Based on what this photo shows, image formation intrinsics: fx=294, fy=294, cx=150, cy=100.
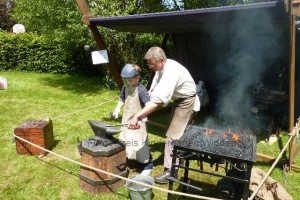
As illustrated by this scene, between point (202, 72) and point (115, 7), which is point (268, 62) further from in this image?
point (115, 7)

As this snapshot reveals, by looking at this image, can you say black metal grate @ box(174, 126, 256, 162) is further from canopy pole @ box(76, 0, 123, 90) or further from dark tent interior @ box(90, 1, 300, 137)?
canopy pole @ box(76, 0, 123, 90)

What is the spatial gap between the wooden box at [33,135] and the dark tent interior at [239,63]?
244cm

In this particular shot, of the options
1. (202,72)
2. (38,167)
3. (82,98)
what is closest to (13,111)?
(82,98)

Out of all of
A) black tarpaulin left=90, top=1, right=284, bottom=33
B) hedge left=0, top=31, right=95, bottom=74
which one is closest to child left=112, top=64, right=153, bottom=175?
black tarpaulin left=90, top=1, right=284, bottom=33

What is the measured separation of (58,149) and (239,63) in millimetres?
5014

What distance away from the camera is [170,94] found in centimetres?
405

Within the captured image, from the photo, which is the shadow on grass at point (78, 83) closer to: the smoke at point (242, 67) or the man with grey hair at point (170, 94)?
the smoke at point (242, 67)

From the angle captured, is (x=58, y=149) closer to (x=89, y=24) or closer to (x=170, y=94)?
(x=89, y=24)

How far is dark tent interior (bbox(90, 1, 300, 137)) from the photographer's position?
21.1ft

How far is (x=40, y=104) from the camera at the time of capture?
9.20 m

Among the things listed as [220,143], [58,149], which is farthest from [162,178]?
[58,149]

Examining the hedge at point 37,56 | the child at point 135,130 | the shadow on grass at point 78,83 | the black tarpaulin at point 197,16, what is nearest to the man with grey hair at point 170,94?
the child at point 135,130

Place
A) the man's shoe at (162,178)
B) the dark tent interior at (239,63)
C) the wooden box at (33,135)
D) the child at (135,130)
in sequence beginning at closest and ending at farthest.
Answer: the man's shoe at (162,178), the child at (135,130), the wooden box at (33,135), the dark tent interior at (239,63)

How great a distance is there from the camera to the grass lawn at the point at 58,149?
4410mm
